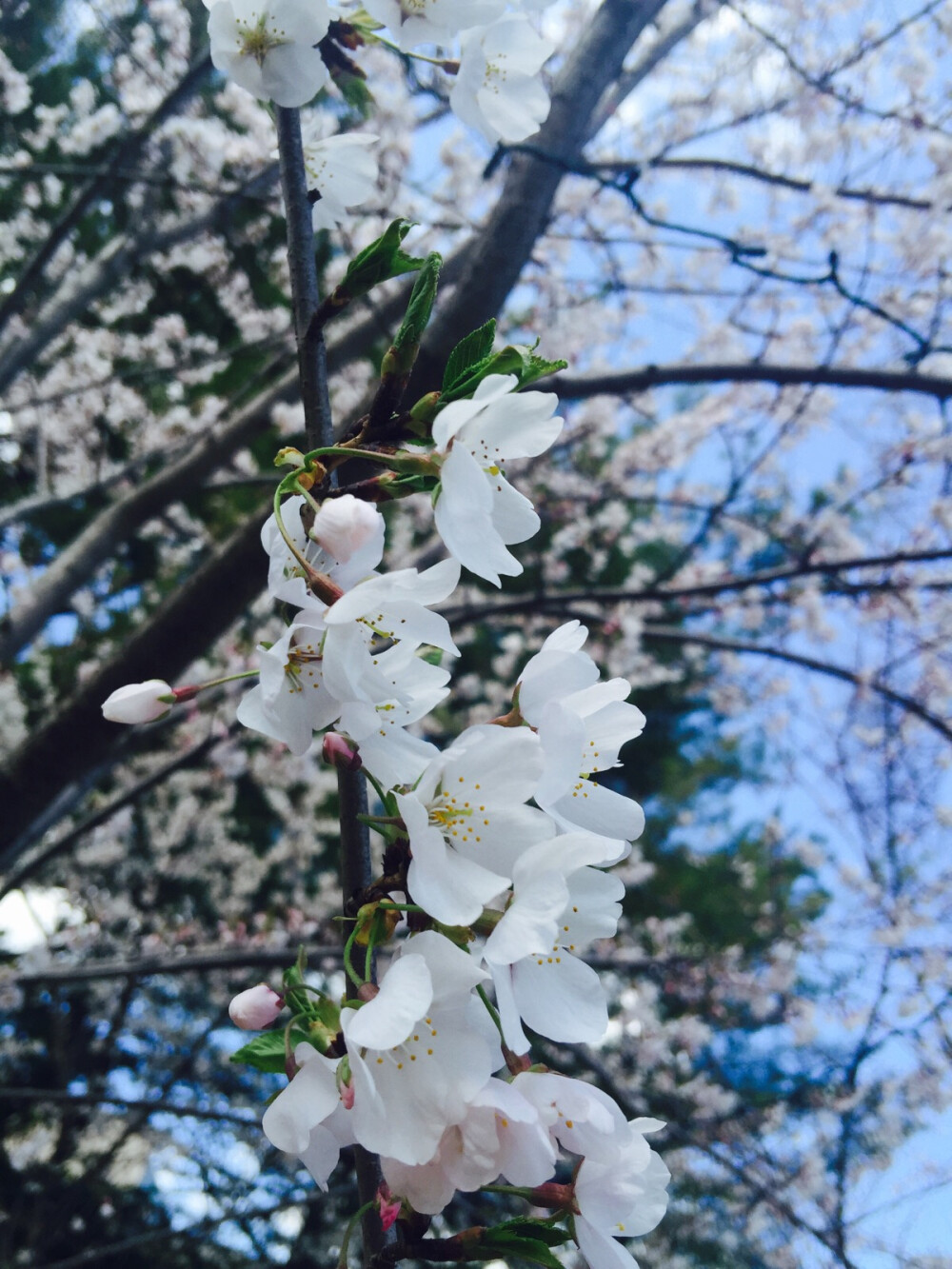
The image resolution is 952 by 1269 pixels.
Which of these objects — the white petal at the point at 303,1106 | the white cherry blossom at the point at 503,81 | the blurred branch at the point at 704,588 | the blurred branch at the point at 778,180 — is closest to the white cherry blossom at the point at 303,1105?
the white petal at the point at 303,1106

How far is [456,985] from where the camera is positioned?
1.81 ft

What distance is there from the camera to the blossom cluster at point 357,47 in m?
0.95

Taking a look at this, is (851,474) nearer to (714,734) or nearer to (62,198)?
(714,734)

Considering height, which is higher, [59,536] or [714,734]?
[714,734]

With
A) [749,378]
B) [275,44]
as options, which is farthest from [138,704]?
[749,378]

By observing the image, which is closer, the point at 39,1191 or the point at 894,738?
the point at 39,1191

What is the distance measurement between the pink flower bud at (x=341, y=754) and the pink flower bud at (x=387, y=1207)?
0.95ft

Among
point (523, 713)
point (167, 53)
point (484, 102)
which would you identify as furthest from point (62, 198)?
point (523, 713)

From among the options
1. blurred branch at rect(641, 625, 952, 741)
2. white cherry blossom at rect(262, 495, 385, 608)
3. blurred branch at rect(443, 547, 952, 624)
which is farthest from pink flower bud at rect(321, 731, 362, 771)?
blurred branch at rect(641, 625, 952, 741)

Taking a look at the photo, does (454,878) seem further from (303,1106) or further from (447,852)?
(303,1106)

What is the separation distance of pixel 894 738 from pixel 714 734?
3.56 metres

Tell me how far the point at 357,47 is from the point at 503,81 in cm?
22

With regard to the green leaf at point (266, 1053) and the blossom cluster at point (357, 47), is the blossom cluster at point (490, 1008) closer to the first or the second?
the green leaf at point (266, 1053)

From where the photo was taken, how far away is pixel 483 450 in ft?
2.30
